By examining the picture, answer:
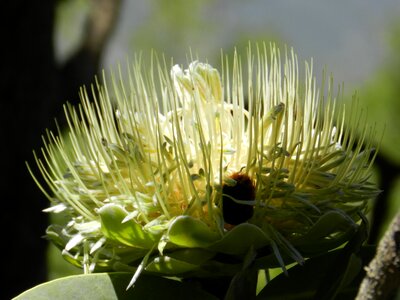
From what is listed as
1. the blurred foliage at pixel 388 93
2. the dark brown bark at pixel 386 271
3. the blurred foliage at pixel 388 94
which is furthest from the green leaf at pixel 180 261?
the blurred foliage at pixel 388 93

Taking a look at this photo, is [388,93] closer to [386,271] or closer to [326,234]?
[326,234]

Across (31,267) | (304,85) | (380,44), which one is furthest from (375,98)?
(304,85)

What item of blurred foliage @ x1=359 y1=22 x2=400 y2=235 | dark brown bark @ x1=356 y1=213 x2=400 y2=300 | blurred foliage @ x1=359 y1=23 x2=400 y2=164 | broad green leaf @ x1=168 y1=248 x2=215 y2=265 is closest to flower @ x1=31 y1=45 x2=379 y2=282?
broad green leaf @ x1=168 y1=248 x2=215 y2=265

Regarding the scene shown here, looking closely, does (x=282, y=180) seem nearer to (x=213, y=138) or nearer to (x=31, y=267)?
(x=213, y=138)

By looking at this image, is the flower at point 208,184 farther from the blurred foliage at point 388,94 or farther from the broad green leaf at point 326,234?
the blurred foliage at point 388,94

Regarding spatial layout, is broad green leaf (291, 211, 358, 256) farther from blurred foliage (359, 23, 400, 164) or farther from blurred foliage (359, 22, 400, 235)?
blurred foliage (359, 23, 400, 164)

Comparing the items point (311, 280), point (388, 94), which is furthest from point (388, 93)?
point (311, 280)
